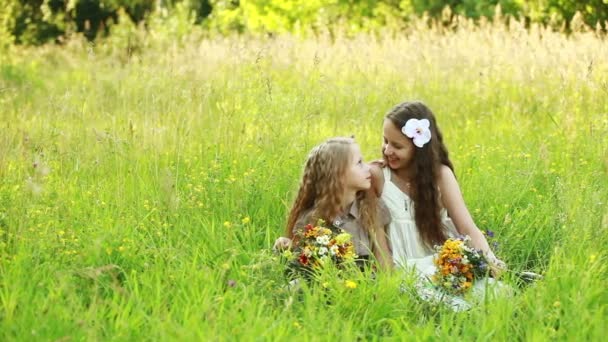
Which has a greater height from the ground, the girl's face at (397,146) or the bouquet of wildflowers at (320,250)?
the girl's face at (397,146)

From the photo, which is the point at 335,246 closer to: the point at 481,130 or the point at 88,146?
the point at 88,146

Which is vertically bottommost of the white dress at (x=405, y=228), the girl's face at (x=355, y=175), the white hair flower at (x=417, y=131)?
the white dress at (x=405, y=228)

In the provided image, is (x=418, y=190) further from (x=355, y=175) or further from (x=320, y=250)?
(x=320, y=250)

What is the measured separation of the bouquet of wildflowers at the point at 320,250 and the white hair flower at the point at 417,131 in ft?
2.27

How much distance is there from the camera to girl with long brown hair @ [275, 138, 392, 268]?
4355 millimetres

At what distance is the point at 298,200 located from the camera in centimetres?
447

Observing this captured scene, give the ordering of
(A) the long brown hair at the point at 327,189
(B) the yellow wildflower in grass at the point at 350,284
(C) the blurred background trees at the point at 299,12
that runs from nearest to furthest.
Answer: (B) the yellow wildflower in grass at the point at 350,284 → (A) the long brown hair at the point at 327,189 → (C) the blurred background trees at the point at 299,12

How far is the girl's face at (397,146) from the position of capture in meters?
4.59

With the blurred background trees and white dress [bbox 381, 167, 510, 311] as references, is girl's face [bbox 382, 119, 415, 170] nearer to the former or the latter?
white dress [bbox 381, 167, 510, 311]

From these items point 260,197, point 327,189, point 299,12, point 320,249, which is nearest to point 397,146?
point 327,189

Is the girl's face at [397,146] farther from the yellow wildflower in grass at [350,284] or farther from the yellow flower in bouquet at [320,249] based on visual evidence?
the yellow wildflower in grass at [350,284]

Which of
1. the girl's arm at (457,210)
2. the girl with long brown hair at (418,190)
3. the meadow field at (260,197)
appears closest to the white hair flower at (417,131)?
the girl with long brown hair at (418,190)

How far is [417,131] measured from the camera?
4516 millimetres

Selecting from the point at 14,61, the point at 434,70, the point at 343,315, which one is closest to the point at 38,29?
the point at 14,61
